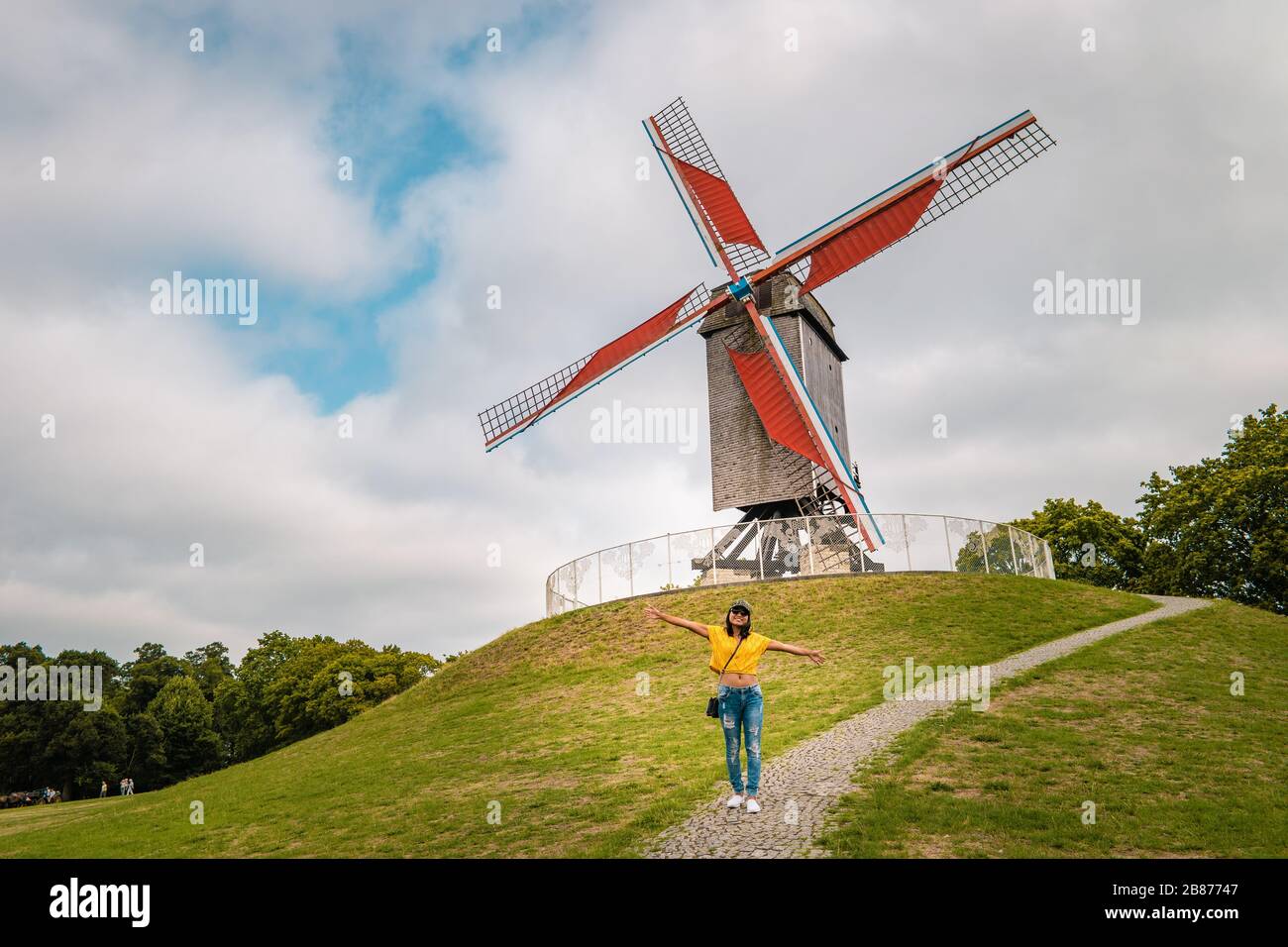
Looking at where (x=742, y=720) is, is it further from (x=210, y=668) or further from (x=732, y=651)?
(x=210, y=668)

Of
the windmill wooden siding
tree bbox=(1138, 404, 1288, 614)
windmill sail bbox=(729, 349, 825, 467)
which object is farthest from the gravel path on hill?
tree bbox=(1138, 404, 1288, 614)

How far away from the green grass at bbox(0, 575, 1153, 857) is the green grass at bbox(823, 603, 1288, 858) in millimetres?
2262

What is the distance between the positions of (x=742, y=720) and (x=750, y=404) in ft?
76.4

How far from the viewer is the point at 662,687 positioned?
19.4 metres

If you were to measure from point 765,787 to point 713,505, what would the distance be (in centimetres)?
2143

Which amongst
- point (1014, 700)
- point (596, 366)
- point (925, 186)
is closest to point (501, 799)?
point (1014, 700)

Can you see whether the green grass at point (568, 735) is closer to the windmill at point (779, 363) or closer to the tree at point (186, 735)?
A: the windmill at point (779, 363)

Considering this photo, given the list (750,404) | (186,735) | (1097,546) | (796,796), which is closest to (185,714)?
(186,735)

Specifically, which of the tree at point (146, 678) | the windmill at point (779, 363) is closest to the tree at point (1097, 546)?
the windmill at point (779, 363)

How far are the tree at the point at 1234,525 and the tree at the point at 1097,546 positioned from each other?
512 cm

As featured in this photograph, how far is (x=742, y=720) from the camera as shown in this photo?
9.05 meters

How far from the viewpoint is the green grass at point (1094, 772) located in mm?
8109

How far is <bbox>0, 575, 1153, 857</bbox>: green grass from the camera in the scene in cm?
1092
